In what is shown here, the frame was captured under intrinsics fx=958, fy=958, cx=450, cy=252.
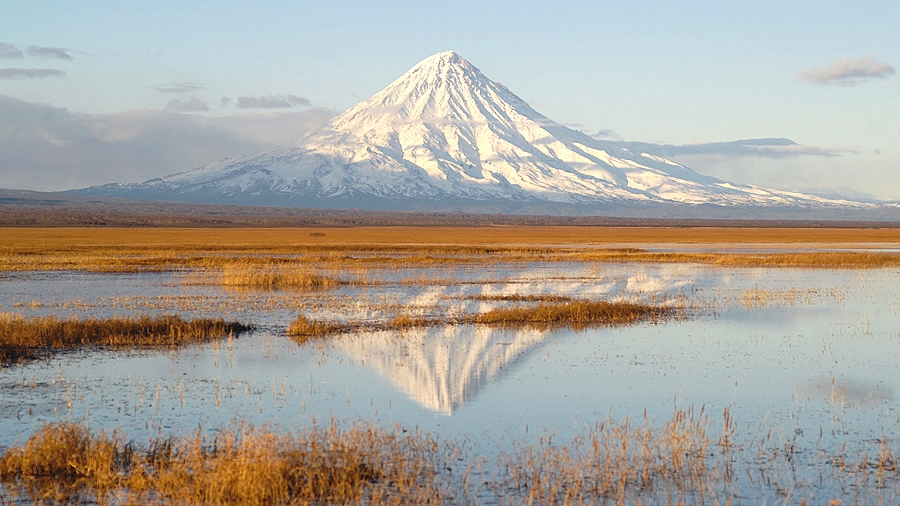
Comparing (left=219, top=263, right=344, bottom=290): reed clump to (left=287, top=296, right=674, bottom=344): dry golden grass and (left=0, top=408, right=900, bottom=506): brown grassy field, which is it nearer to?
(left=287, top=296, right=674, bottom=344): dry golden grass

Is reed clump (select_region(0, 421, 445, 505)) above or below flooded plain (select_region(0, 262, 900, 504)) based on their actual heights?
above

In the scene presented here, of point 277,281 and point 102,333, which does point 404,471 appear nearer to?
point 102,333

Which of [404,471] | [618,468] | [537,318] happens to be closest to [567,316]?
[537,318]

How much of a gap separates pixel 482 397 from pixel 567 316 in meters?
11.5

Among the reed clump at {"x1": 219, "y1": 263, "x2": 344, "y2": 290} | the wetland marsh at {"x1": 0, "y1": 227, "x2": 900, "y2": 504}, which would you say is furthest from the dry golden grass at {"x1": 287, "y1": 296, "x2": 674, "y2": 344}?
the reed clump at {"x1": 219, "y1": 263, "x2": 344, "y2": 290}

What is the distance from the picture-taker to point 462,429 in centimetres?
1432

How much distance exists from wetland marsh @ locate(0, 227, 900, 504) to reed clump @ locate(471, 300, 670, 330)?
19 cm

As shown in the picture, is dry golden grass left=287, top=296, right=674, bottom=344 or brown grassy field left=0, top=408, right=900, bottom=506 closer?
brown grassy field left=0, top=408, right=900, bottom=506

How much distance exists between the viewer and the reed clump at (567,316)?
27144 mm

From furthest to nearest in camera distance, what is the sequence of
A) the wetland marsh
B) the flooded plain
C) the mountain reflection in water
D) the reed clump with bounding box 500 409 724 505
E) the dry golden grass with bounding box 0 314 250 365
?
the dry golden grass with bounding box 0 314 250 365 < the mountain reflection in water < the flooded plain < the wetland marsh < the reed clump with bounding box 500 409 724 505

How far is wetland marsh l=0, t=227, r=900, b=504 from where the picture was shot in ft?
37.4

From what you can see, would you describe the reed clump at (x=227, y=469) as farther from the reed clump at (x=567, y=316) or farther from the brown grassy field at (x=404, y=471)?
the reed clump at (x=567, y=316)

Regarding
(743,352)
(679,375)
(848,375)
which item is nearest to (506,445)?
(679,375)

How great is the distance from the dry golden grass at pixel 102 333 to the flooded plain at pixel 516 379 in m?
0.86
